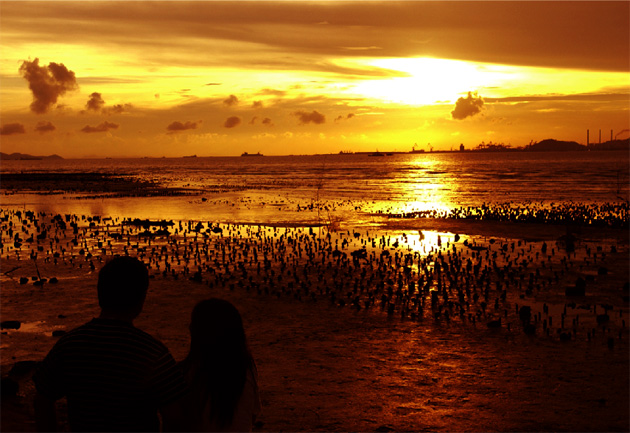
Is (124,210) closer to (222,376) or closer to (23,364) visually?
(23,364)

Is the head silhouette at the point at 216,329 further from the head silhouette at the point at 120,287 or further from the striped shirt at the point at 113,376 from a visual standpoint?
the head silhouette at the point at 120,287

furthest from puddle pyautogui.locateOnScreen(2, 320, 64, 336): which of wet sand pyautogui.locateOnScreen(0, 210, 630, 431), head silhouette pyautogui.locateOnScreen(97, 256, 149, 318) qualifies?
head silhouette pyautogui.locateOnScreen(97, 256, 149, 318)

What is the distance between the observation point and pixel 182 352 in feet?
35.6

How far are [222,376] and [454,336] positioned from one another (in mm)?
9058

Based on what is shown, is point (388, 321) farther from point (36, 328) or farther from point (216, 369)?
point (216, 369)

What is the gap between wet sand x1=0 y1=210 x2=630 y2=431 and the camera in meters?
8.74

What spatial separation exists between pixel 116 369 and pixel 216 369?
573mm

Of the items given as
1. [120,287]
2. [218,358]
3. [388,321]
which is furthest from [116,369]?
[388,321]

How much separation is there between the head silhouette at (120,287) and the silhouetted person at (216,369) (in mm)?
393

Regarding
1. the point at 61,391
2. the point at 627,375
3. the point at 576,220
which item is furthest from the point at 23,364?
the point at 576,220

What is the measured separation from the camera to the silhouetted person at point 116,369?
349 cm

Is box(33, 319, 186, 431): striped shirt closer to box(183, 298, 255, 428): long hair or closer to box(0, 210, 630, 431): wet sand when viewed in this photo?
box(183, 298, 255, 428): long hair

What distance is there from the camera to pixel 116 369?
350 cm

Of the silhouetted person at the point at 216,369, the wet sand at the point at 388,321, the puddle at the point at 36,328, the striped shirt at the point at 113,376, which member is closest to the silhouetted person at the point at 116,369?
the striped shirt at the point at 113,376
